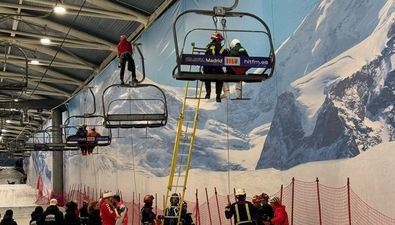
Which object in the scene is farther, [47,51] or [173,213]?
[47,51]

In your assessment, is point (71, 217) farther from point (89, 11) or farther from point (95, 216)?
point (89, 11)

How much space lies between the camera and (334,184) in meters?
7.77

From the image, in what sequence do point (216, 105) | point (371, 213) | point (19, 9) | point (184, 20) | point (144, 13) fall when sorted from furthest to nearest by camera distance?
point (19, 9)
point (144, 13)
point (184, 20)
point (216, 105)
point (371, 213)

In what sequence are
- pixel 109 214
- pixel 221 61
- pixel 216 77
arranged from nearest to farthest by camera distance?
pixel 221 61
pixel 216 77
pixel 109 214

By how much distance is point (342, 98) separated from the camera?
7664 mm

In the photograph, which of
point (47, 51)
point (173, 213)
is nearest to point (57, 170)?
point (47, 51)

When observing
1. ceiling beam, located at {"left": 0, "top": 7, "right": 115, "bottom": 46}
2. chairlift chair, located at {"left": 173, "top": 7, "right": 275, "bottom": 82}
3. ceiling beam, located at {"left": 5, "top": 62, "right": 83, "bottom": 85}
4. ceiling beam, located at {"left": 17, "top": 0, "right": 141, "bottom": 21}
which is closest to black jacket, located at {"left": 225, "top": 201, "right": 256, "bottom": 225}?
chairlift chair, located at {"left": 173, "top": 7, "right": 275, "bottom": 82}

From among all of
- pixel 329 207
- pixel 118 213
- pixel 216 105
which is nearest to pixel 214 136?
pixel 216 105

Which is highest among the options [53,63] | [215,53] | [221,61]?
[53,63]

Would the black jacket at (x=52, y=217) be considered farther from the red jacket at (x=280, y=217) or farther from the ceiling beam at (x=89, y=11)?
the ceiling beam at (x=89, y=11)

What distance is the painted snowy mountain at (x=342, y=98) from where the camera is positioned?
6836 mm

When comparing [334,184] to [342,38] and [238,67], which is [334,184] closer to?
[342,38]

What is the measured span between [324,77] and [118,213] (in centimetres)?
387

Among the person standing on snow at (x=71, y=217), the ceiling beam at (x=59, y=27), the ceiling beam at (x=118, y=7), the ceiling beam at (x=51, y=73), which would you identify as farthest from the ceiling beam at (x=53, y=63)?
the person standing on snow at (x=71, y=217)
